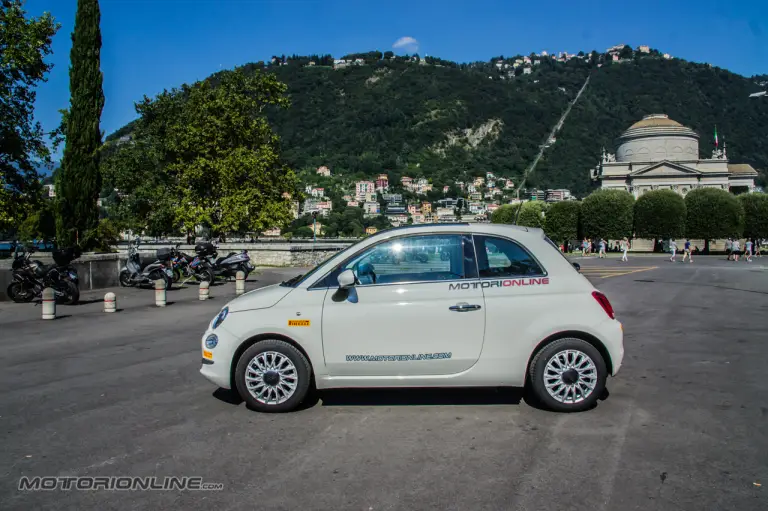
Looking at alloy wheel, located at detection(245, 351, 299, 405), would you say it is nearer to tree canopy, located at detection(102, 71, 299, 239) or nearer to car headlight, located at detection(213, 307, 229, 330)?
car headlight, located at detection(213, 307, 229, 330)

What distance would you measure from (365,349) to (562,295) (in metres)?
1.89

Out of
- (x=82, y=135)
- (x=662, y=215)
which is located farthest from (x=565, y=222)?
(x=82, y=135)

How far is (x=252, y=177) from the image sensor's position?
33594 millimetres

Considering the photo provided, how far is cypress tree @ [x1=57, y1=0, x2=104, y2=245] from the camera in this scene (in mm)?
20391

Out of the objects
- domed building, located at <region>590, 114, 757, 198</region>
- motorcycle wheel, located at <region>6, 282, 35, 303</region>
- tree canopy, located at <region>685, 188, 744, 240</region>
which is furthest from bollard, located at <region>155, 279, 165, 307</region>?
domed building, located at <region>590, 114, 757, 198</region>

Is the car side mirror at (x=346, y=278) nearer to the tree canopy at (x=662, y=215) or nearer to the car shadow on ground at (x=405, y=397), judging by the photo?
the car shadow on ground at (x=405, y=397)

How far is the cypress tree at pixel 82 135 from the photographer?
20391 millimetres

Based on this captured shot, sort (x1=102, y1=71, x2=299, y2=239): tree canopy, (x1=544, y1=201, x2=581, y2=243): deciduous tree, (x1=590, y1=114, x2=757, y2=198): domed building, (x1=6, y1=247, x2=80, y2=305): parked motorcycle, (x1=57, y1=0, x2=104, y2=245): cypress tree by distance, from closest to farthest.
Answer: (x1=6, y1=247, x2=80, y2=305): parked motorcycle → (x1=57, y1=0, x2=104, y2=245): cypress tree → (x1=102, y1=71, x2=299, y2=239): tree canopy → (x1=544, y1=201, x2=581, y2=243): deciduous tree → (x1=590, y1=114, x2=757, y2=198): domed building

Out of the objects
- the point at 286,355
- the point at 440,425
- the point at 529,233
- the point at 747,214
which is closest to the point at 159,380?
the point at 286,355

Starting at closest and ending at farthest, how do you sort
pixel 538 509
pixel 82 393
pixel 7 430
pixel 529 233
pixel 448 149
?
pixel 538 509, pixel 7 430, pixel 529 233, pixel 82 393, pixel 448 149

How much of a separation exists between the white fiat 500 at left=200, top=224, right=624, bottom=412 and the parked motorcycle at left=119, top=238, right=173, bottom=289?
45.0 ft

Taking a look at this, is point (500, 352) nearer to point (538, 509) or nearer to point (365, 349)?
point (365, 349)

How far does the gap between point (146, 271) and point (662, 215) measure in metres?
60.6

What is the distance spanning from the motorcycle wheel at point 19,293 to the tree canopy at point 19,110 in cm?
829
